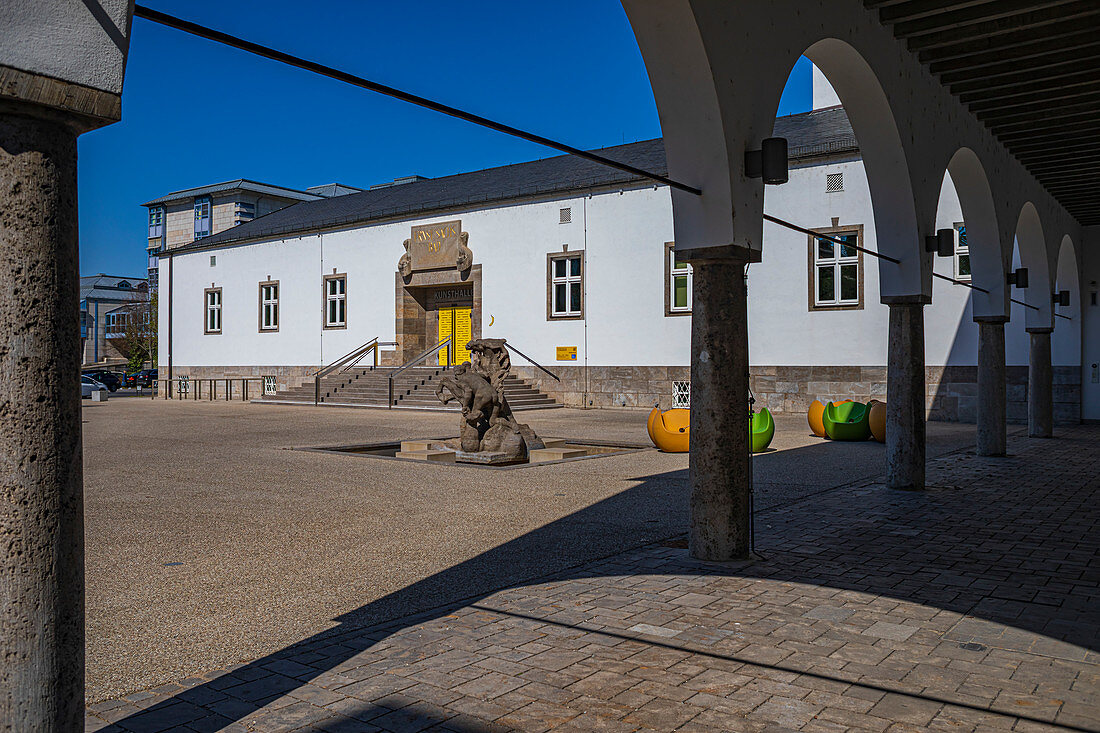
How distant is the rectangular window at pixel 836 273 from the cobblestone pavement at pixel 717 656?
14.8 meters

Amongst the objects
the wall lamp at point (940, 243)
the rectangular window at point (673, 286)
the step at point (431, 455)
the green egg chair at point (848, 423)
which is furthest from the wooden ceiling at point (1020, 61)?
Answer: the rectangular window at point (673, 286)

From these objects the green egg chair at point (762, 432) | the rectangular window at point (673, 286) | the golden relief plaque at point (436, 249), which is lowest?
the green egg chair at point (762, 432)

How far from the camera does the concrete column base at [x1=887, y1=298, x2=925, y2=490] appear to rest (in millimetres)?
9484

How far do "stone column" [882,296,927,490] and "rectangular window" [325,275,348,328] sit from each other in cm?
2320

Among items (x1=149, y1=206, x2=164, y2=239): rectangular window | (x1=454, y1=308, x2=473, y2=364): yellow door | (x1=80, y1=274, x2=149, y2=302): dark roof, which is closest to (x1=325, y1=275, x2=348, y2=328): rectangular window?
(x1=454, y1=308, x2=473, y2=364): yellow door

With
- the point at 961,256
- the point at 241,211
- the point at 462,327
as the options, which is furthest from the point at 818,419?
the point at 241,211

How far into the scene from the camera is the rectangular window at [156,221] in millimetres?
66688

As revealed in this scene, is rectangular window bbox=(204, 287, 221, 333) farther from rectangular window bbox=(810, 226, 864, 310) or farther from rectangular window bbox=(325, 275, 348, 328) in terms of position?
rectangular window bbox=(810, 226, 864, 310)

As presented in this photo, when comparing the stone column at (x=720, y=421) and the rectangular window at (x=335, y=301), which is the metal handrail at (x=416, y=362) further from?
the stone column at (x=720, y=421)

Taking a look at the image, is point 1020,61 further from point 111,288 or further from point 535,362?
point 111,288

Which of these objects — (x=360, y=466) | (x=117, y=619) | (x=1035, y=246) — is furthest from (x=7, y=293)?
(x=1035, y=246)

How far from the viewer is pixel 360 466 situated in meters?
11.5

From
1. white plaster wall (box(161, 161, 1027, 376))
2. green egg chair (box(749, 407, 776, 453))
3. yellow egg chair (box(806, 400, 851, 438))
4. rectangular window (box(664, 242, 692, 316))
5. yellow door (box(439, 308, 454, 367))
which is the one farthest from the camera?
yellow door (box(439, 308, 454, 367))

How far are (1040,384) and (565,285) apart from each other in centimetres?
1264
